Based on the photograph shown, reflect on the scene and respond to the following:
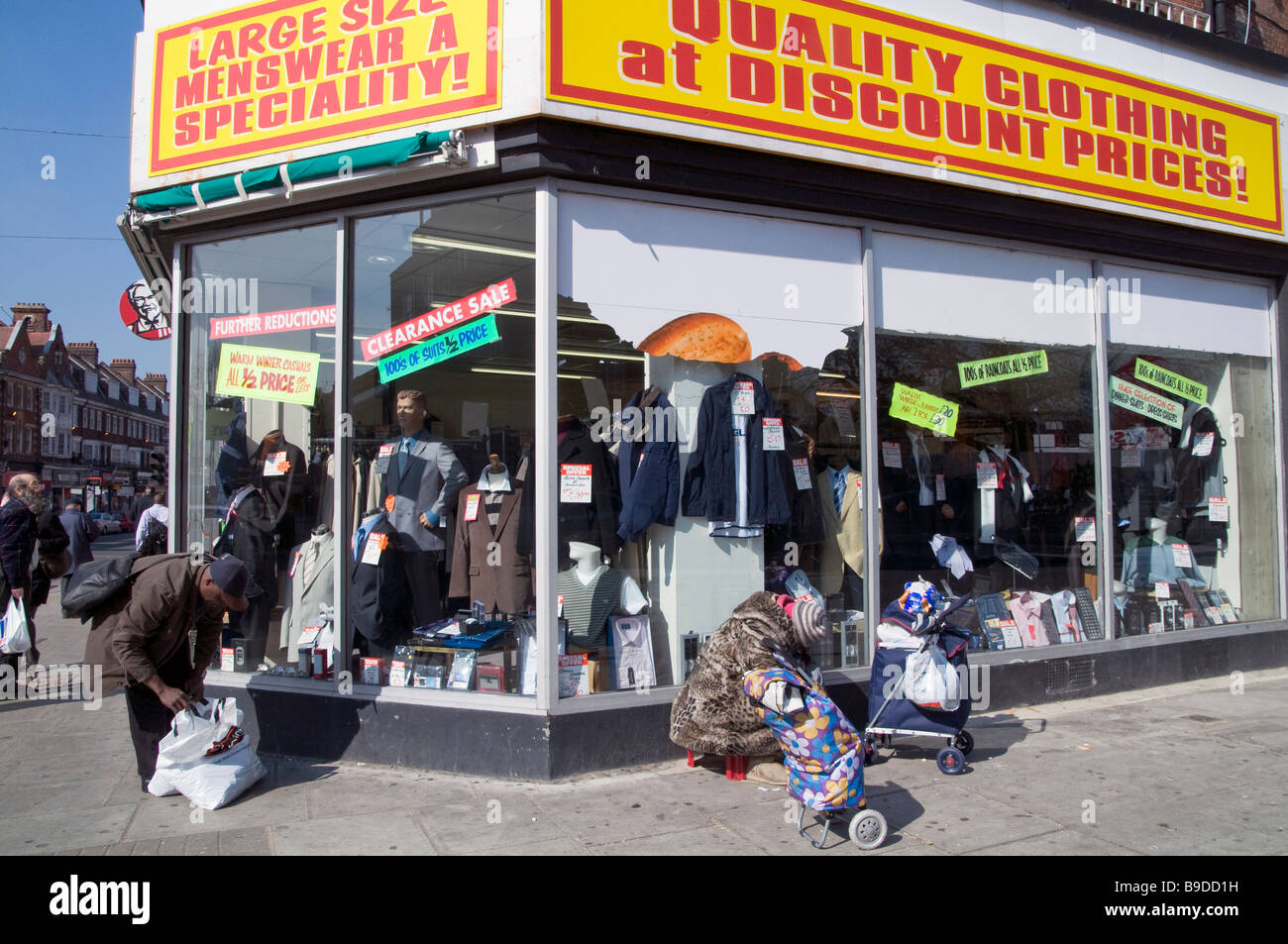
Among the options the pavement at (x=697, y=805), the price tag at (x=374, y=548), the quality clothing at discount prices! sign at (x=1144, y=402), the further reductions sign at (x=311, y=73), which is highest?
the further reductions sign at (x=311, y=73)

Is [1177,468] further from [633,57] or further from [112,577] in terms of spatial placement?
[112,577]

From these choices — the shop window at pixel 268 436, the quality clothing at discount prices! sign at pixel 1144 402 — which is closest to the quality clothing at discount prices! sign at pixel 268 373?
the shop window at pixel 268 436

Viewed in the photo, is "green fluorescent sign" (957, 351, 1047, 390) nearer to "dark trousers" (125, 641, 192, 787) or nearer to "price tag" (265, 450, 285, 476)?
"price tag" (265, 450, 285, 476)

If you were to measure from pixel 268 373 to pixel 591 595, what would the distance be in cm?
289

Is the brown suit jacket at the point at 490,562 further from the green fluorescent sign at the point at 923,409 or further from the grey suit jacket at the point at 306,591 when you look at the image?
the green fluorescent sign at the point at 923,409

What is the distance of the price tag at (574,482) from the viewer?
5895 millimetres

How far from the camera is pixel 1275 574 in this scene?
888 cm

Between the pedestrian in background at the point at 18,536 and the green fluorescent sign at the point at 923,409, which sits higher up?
the green fluorescent sign at the point at 923,409

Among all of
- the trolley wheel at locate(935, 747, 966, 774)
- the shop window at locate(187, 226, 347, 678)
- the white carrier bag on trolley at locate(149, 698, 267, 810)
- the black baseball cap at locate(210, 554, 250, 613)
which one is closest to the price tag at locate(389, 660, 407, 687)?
the shop window at locate(187, 226, 347, 678)

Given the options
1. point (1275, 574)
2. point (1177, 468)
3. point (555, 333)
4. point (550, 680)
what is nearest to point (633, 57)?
point (555, 333)

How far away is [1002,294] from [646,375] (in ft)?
10.8

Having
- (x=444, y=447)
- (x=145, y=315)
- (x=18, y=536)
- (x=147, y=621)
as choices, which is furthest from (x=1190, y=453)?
(x=18, y=536)

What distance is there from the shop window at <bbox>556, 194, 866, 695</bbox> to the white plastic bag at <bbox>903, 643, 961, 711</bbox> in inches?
29.0

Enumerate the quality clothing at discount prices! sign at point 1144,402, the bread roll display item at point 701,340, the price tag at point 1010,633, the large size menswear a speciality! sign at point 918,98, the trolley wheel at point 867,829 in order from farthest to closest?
the quality clothing at discount prices! sign at point 1144,402 → the price tag at point 1010,633 → the bread roll display item at point 701,340 → the large size menswear a speciality! sign at point 918,98 → the trolley wheel at point 867,829
